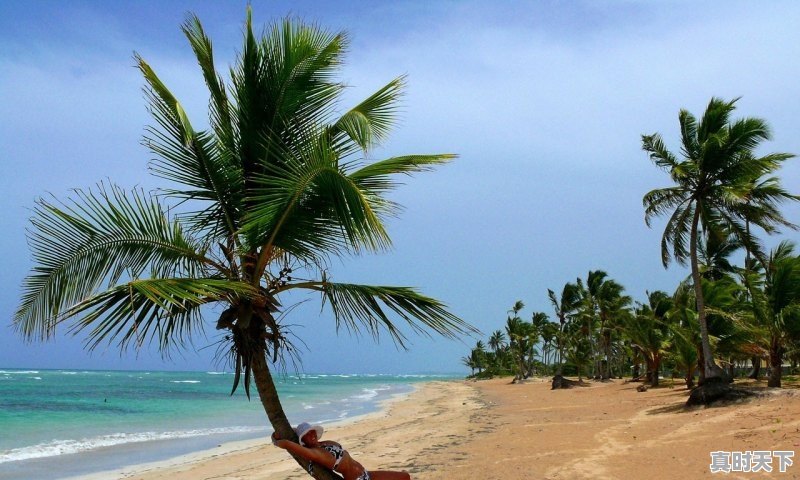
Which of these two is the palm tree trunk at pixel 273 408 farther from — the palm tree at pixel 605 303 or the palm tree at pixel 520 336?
the palm tree at pixel 520 336

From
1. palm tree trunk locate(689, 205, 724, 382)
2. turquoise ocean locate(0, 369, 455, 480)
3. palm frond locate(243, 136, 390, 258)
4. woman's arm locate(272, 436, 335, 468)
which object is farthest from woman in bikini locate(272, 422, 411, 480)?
palm tree trunk locate(689, 205, 724, 382)

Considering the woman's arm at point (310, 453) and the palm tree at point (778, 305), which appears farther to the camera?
the palm tree at point (778, 305)

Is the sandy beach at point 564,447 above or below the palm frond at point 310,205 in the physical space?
below

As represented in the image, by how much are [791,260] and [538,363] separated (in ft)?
228

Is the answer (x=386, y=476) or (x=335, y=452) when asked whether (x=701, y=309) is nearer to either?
(x=386, y=476)

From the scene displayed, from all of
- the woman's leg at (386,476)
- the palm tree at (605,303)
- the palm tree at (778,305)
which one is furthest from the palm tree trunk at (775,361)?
the palm tree at (605,303)

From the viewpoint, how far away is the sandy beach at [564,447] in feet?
31.8

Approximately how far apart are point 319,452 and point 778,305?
17424 millimetres

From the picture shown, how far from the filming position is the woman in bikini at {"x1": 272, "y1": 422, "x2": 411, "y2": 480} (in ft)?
14.1

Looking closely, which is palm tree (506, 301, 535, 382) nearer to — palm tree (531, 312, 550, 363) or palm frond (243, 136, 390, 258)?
palm tree (531, 312, 550, 363)

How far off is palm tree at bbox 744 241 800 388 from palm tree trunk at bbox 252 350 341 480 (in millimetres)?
16878

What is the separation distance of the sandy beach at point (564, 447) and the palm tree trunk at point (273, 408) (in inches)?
230

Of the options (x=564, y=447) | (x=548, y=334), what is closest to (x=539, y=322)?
(x=548, y=334)

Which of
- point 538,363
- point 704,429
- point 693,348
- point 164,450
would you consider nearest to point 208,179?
point 704,429
